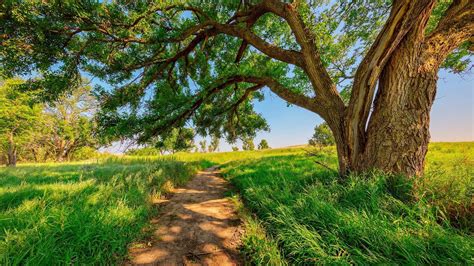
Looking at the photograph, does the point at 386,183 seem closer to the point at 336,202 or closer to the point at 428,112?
the point at 336,202

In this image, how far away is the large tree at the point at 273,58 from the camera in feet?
10.3

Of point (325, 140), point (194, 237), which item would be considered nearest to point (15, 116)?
point (194, 237)

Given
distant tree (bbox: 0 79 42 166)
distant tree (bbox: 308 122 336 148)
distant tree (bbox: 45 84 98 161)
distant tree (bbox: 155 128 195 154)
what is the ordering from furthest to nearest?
distant tree (bbox: 45 84 98 161)
distant tree (bbox: 0 79 42 166)
distant tree (bbox: 155 128 195 154)
distant tree (bbox: 308 122 336 148)

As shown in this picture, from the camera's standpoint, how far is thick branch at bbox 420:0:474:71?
3.08 m

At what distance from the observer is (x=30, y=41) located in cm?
399

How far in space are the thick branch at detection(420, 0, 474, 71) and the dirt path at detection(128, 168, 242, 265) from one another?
4.41 metres

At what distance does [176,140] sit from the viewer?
8.53 metres

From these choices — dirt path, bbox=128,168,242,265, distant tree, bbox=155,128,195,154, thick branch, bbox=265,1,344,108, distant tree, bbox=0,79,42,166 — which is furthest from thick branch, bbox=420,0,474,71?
distant tree, bbox=0,79,42,166

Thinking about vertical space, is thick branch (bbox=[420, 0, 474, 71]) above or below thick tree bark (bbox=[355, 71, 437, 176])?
above

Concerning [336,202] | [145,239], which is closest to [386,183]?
[336,202]

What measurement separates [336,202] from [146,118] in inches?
222

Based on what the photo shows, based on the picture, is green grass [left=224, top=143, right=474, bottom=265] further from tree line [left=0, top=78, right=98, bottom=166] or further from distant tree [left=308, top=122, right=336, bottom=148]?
tree line [left=0, top=78, right=98, bottom=166]

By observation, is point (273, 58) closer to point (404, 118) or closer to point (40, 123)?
point (404, 118)

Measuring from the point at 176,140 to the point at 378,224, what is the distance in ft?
25.9
